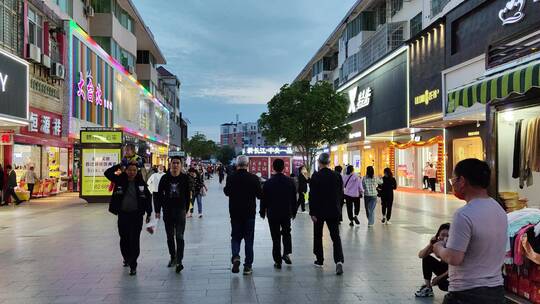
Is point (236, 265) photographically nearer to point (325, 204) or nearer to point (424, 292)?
point (325, 204)

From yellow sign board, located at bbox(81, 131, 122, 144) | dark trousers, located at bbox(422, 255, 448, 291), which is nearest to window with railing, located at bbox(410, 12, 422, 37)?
yellow sign board, located at bbox(81, 131, 122, 144)

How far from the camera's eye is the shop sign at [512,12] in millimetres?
15781

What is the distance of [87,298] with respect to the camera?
20.4 ft

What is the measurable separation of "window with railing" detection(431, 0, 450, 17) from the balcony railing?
13.2 ft

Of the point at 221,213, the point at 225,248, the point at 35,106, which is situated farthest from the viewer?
the point at 35,106

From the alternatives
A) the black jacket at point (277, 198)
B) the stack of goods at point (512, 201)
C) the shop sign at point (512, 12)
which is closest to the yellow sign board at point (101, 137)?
the black jacket at point (277, 198)

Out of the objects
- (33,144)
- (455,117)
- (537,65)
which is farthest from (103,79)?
(537,65)

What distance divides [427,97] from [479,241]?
23275 mm

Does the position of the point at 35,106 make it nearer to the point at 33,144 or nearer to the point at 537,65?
the point at 33,144

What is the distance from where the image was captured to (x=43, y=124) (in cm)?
2055

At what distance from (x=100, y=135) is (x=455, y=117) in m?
14.7

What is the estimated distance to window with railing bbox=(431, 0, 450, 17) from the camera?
1003 inches

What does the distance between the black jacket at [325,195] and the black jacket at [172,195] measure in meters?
1.98

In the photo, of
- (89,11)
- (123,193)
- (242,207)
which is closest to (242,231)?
(242,207)
